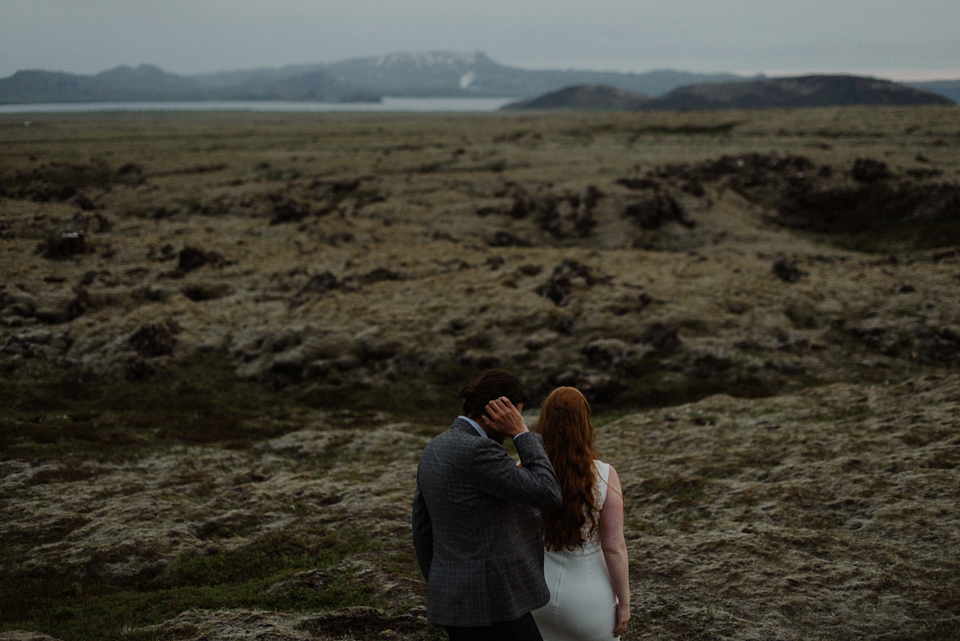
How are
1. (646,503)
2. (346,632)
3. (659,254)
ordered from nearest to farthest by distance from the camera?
(346,632) → (646,503) → (659,254)

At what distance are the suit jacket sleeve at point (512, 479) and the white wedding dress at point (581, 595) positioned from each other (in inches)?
42.2

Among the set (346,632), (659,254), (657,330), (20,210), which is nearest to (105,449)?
(346,632)

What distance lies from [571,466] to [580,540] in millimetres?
888

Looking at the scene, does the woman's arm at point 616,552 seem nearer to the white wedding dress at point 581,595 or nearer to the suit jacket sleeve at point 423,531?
the white wedding dress at point 581,595

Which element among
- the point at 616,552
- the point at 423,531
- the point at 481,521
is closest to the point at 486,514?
the point at 481,521

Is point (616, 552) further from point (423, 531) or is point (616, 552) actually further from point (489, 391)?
point (489, 391)

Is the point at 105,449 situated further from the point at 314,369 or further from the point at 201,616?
the point at 201,616

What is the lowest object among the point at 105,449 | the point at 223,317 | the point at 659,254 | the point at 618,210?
the point at 105,449

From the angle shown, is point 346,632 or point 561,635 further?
point 346,632

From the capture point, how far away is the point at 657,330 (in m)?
27.3

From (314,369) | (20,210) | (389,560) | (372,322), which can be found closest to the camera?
(389,560)

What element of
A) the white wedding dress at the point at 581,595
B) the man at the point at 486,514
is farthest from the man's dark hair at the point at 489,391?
the white wedding dress at the point at 581,595

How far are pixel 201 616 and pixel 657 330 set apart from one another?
22.0 m

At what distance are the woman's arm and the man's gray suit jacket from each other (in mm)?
942
